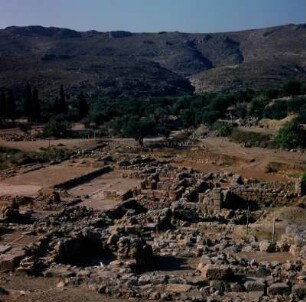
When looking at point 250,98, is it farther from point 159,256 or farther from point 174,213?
point 159,256

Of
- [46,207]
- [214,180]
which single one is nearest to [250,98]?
[214,180]

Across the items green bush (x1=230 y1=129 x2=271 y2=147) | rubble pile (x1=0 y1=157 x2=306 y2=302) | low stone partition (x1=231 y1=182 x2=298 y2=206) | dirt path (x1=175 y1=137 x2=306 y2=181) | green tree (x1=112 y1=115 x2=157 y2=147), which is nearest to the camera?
rubble pile (x1=0 y1=157 x2=306 y2=302)

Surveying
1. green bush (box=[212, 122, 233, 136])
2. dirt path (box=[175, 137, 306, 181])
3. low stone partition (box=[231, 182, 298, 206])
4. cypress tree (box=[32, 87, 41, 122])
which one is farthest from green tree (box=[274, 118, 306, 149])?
cypress tree (box=[32, 87, 41, 122])

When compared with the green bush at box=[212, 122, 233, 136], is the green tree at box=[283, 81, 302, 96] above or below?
above

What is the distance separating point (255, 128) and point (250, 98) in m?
19.5

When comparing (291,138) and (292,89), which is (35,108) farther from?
(291,138)

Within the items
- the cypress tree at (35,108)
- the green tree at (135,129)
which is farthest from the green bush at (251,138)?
the cypress tree at (35,108)

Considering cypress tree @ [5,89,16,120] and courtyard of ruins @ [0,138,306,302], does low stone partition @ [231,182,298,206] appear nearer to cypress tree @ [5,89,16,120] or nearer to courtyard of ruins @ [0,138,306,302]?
courtyard of ruins @ [0,138,306,302]

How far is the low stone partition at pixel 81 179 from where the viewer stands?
32025 mm

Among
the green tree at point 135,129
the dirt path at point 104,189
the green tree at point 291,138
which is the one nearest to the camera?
the dirt path at point 104,189

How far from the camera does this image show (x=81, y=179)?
3450cm

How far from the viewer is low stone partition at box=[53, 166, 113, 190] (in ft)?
105

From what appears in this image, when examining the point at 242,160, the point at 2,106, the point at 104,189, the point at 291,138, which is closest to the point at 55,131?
the point at 2,106

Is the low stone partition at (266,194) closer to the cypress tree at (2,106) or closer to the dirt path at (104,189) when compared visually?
the dirt path at (104,189)
